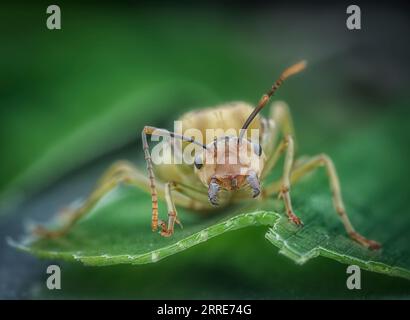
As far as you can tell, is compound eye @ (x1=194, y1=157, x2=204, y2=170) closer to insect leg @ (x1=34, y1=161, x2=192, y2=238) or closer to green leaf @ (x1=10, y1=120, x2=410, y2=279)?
green leaf @ (x1=10, y1=120, x2=410, y2=279)

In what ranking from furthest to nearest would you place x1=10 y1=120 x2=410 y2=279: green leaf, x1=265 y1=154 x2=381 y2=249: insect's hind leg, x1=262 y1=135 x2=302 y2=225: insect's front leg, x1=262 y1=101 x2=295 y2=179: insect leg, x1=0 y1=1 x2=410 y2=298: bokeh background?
x1=262 y1=101 x2=295 y2=179: insect leg, x1=0 y1=1 x2=410 y2=298: bokeh background, x1=265 y1=154 x2=381 y2=249: insect's hind leg, x1=262 y1=135 x2=302 y2=225: insect's front leg, x1=10 y1=120 x2=410 y2=279: green leaf

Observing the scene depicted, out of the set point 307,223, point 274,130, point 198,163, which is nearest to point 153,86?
point 274,130

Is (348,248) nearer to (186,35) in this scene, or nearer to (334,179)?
(334,179)

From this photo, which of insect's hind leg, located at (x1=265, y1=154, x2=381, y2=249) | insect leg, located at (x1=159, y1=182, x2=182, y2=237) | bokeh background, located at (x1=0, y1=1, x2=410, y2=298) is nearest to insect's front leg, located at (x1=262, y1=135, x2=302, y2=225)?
insect's hind leg, located at (x1=265, y1=154, x2=381, y2=249)

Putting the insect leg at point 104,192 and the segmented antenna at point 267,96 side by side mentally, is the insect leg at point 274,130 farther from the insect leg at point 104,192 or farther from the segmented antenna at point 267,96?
the insect leg at point 104,192
